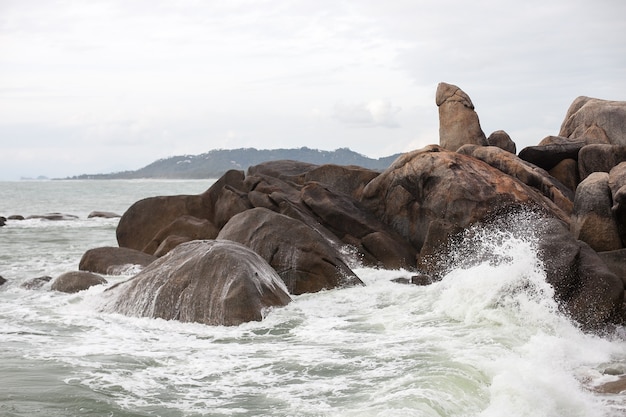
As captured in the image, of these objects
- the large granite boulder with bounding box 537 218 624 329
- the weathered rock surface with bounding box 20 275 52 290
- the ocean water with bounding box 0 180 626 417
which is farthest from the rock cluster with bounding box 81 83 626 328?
the weathered rock surface with bounding box 20 275 52 290

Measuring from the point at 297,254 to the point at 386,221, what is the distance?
4549 mm

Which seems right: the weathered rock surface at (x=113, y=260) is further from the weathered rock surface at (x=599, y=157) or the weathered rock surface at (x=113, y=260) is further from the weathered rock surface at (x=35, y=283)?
the weathered rock surface at (x=599, y=157)

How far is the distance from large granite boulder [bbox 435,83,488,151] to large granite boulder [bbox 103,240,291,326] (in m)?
11.1

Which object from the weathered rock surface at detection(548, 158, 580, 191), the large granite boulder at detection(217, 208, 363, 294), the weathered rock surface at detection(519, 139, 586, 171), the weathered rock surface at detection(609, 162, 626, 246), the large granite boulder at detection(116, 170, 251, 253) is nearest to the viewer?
the weathered rock surface at detection(609, 162, 626, 246)

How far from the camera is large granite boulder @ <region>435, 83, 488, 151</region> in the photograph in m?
22.9

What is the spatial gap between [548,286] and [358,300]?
348cm

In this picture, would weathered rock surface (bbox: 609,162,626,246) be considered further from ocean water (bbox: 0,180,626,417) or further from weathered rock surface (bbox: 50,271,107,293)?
weathered rock surface (bbox: 50,271,107,293)

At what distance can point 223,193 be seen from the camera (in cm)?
1978

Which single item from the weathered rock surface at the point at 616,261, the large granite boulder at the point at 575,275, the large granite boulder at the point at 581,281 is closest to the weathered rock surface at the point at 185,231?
the large granite boulder at the point at 575,275

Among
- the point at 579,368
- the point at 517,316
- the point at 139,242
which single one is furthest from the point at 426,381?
the point at 139,242

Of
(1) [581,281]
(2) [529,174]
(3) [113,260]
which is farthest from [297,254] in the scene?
(2) [529,174]

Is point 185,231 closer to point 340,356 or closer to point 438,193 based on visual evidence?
point 438,193

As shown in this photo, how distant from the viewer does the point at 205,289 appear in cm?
1245

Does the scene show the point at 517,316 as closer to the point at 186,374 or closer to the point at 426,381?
the point at 426,381
